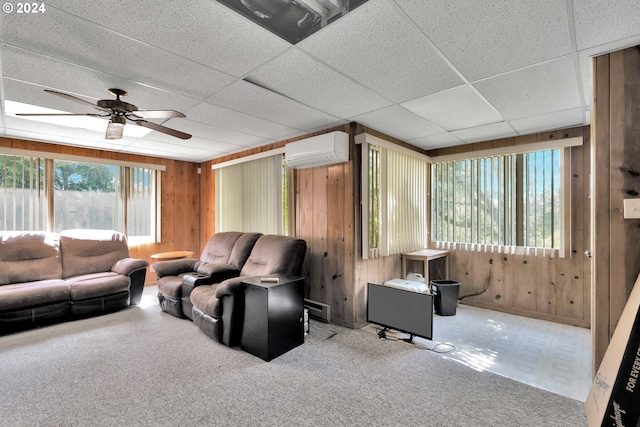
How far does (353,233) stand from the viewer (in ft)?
11.1

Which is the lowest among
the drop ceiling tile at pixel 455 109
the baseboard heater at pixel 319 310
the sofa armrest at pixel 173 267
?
the baseboard heater at pixel 319 310

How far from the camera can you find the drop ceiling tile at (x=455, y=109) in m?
2.58

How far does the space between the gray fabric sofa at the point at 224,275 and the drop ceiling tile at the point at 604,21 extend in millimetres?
2803

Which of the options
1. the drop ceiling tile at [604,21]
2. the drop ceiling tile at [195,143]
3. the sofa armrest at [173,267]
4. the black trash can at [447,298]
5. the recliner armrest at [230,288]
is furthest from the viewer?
the drop ceiling tile at [195,143]

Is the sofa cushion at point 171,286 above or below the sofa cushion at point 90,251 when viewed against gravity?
below

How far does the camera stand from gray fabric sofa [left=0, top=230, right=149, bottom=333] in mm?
3220

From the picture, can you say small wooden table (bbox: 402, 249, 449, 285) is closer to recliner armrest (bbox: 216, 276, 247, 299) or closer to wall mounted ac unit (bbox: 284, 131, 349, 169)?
wall mounted ac unit (bbox: 284, 131, 349, 169)

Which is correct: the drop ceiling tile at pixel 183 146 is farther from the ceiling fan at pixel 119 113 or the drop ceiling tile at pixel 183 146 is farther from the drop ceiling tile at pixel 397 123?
the drop ceiling tile at pixel 397 123

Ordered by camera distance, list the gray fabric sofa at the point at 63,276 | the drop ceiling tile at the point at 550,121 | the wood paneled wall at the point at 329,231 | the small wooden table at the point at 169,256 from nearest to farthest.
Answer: the drop ceiling tile at the point at 550,121, the gray fabric sofa at the point at 63,276, the wood paneled wall at the point at 329,231, the small wooden table at the point at 169,256

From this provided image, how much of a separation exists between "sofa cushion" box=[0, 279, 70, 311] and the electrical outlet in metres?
5.19

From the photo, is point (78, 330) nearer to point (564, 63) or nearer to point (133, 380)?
point (133, 380)

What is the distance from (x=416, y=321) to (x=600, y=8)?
2.57m

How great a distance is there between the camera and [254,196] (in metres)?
4.70

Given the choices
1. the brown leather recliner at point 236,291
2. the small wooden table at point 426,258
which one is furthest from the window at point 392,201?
the brown leather recliner at point 236,291
